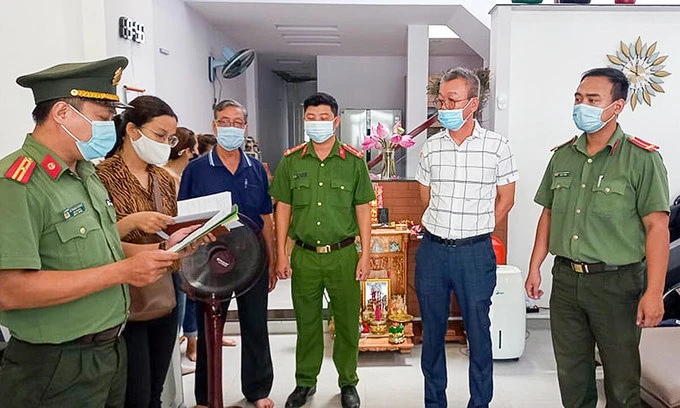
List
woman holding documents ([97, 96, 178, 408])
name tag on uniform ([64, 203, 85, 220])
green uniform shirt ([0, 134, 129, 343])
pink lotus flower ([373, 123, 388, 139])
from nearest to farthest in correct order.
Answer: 1. green uniform shirt ([0, 134, 129, 343])
2. name tag on uniform ([64, 203, 85, 220])
3. woman holding documents ([97, 96, 178, 408])
4. pink lotus flower ([373, 123, 388, 139])

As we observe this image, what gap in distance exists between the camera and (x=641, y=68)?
3.93 m

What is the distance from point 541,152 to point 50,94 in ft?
11.6

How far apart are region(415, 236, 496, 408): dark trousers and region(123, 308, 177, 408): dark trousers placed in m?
1.19

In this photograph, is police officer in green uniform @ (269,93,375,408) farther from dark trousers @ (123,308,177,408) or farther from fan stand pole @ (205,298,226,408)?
dark trousers @ (123,308,177,408)

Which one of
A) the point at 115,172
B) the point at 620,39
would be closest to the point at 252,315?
the point at 115,172

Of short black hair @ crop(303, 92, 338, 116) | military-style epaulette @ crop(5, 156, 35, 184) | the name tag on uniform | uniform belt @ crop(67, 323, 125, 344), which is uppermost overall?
short black hair @ crop(303, 92, 338, 116)

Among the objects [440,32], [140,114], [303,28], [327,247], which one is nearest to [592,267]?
[327,247]

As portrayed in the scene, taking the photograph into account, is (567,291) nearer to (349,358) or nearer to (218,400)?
(349,358)

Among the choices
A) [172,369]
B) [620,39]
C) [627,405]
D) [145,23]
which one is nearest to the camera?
[627,405]

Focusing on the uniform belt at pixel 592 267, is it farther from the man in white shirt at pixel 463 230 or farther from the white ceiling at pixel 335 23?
the white ceiling at pixel 335 23

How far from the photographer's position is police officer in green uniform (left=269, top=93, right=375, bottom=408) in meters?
2.61

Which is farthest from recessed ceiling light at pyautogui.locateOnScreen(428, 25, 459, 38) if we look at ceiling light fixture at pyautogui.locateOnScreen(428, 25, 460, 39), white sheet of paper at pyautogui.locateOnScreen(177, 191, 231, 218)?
white sheet of paper at pyautogui.locateOnScreen(177, 191, 231, 218)

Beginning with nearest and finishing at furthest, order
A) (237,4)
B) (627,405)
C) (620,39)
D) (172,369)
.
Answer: (627,405)
(172,369)
(620,39)
(237,4)

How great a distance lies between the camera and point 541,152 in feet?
13.1
